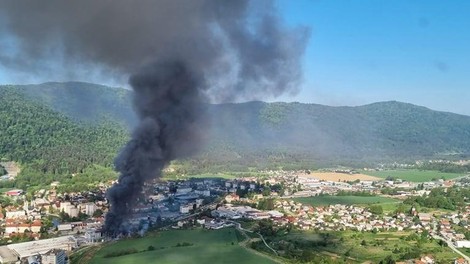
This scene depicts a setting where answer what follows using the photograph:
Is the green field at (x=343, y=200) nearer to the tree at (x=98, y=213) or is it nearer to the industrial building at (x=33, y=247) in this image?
the tree at (x=98, y=213)

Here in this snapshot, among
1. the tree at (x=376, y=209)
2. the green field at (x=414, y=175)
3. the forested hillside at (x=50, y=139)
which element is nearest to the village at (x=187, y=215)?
the tree at (x=376, y=209)

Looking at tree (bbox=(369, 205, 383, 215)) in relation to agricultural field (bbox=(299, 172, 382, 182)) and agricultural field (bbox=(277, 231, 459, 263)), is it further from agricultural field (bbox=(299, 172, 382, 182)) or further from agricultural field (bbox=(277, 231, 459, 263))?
agricultural field (bbox=(299, 172, 382, 182))

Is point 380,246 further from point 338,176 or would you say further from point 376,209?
point 338,176

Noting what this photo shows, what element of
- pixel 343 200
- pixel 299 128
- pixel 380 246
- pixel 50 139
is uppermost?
pixel 299 128

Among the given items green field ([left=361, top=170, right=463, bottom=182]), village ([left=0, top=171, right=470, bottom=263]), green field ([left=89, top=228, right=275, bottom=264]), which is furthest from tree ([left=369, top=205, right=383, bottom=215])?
green field ([left=361, top=170, right=463, bottom=182])

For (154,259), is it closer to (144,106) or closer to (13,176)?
(144,106)

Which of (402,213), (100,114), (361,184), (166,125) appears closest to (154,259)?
(166,125)

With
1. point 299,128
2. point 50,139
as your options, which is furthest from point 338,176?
point 299,128
